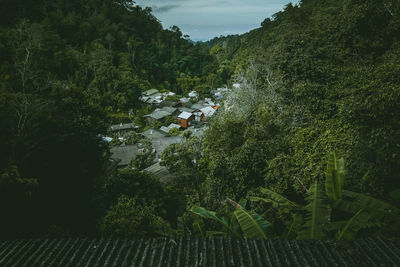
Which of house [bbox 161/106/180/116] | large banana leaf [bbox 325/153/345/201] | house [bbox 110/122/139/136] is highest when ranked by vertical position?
large banana leaf [bbox 325/153/345/201]

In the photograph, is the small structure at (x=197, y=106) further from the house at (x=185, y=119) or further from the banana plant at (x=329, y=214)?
the banana plant at (x=329, y=214)

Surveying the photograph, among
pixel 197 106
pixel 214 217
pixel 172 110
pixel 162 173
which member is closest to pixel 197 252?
pixel 214 217

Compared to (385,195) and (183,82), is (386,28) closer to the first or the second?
(385,195)

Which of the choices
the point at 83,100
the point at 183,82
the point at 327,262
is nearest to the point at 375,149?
the point at 327,262

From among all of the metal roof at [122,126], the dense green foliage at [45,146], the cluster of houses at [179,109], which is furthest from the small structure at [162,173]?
the metal roof at [122,126]

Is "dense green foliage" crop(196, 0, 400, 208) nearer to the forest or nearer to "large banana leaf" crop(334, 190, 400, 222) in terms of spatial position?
the forest

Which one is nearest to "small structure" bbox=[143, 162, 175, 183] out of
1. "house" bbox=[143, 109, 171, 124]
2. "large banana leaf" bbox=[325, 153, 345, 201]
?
"large banana leaf" bbox=[325, 153, 345, 201]
